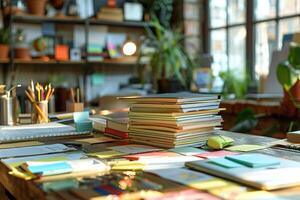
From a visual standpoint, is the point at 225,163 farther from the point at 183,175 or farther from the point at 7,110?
the point at 7,110

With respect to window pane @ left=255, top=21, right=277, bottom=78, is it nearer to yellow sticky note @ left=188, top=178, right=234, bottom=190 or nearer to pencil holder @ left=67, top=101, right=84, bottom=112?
pencil holder @ left=67, top=101, right=84, bottom=112

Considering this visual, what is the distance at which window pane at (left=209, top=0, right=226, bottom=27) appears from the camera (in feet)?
15.4

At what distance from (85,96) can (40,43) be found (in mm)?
798

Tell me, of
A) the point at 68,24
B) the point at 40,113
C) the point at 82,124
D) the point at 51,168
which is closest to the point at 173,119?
the point at 51,168

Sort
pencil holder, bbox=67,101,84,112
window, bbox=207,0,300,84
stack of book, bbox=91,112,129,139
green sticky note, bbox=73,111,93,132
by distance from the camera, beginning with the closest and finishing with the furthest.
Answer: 1. stack of book, bbox=91,112,129,139
2. green sticky note, bbox=73,111,93,132
3. pencil holder, bbox=67,101,84,112
4. window, bbox=207,0,300,84

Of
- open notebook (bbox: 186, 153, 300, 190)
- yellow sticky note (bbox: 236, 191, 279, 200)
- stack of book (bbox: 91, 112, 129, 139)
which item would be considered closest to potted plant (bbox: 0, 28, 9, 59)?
stack of book (bbox: 91, 112, 129, 139)

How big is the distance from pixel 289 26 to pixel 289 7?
17 centimetres

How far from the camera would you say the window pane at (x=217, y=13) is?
185 inches

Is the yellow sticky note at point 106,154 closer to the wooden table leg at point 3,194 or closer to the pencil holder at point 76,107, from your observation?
the wooden table leg at point 3,194

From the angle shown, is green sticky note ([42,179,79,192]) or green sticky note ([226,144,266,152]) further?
green sticky note ([226,144,266,152])

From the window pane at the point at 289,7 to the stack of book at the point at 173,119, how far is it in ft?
8.67

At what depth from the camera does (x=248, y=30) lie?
430cm

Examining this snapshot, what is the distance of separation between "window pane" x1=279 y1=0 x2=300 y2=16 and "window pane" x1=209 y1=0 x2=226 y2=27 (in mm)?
845

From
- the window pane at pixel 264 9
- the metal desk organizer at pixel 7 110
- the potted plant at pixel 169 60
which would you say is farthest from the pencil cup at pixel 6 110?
the window pane at pixel 264 9
